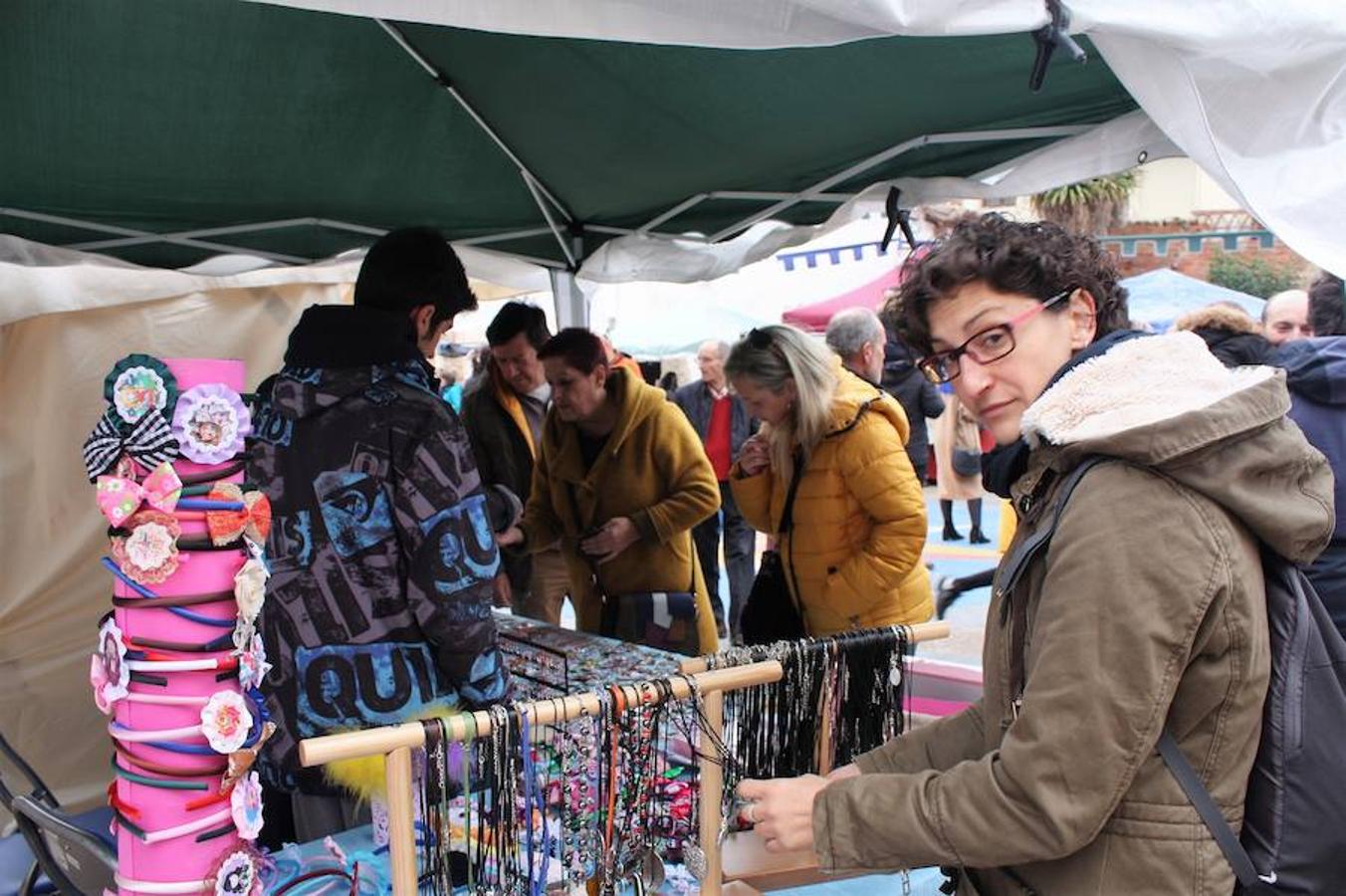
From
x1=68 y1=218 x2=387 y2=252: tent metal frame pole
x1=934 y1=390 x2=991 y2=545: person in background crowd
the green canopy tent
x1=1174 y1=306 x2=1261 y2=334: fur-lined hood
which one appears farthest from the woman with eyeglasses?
x1=934 y1=390 x2=991 y2=545: person in background crowd

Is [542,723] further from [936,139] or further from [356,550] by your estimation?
[936,139]

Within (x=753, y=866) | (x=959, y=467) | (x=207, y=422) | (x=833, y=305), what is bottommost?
(x=959, y=467)

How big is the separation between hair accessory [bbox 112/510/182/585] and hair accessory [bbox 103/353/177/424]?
0.10m

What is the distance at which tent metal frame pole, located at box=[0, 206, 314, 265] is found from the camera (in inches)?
121

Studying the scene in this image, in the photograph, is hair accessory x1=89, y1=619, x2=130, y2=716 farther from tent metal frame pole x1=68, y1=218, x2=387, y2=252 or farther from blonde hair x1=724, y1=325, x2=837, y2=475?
tent metal frame pole x1=68, y1=218, x2=387, y2=252

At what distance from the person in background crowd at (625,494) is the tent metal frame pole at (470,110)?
0.69 m

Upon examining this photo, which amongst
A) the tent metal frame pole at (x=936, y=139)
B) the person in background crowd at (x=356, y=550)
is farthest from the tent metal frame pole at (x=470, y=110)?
the person in background crowd at (x=356, y=550)

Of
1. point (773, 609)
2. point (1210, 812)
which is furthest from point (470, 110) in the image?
point (1210, 812)

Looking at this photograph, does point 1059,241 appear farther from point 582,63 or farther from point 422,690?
point 582,63

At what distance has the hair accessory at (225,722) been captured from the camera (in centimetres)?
103

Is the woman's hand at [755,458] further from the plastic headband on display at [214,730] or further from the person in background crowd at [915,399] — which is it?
the person in background crowd at [915,399]

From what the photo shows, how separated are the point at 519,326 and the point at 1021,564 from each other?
105 inches

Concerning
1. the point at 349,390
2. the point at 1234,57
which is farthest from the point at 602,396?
the point at 1234,57

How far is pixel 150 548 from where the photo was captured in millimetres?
1009
